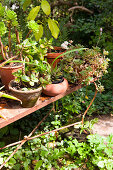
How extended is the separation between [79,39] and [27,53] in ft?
10.9

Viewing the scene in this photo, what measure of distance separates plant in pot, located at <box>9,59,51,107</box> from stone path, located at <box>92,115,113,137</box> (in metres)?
1.40

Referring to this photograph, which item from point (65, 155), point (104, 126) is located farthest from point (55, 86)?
point (104, 126)

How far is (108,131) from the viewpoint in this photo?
257 cm

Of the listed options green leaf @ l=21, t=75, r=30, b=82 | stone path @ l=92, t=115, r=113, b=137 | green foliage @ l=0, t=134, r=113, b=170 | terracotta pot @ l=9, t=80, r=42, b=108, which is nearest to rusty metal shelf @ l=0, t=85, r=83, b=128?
terracotta pot @ l=9, t=80, r=42, b=108

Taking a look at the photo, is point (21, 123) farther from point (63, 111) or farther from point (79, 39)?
point (79, 39)

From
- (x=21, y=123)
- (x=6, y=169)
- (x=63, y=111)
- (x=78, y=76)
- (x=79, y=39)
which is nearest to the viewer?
(x=78, y=76)

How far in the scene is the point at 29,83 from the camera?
1.36 m

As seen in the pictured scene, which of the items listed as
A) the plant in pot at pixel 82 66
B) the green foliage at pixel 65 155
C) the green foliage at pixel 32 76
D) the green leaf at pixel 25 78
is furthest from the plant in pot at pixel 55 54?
the green foliage at pixel 65 155

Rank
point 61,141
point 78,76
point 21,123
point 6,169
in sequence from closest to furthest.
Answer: point 78,76 < point 6,169 < point 61,141 < point 21,123

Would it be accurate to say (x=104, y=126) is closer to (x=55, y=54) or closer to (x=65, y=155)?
(x=65, y=155)

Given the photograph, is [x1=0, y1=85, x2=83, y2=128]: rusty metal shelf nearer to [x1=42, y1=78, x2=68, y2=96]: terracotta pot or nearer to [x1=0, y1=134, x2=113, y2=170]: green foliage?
[x1=42, y1=78, x2=68, y2=96]: terracotta pot

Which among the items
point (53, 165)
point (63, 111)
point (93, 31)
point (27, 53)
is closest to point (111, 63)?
point (93, 31)

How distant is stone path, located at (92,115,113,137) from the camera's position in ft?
8.33

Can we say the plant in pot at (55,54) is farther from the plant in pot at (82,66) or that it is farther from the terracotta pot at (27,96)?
the terracotta pot at (27,96)
